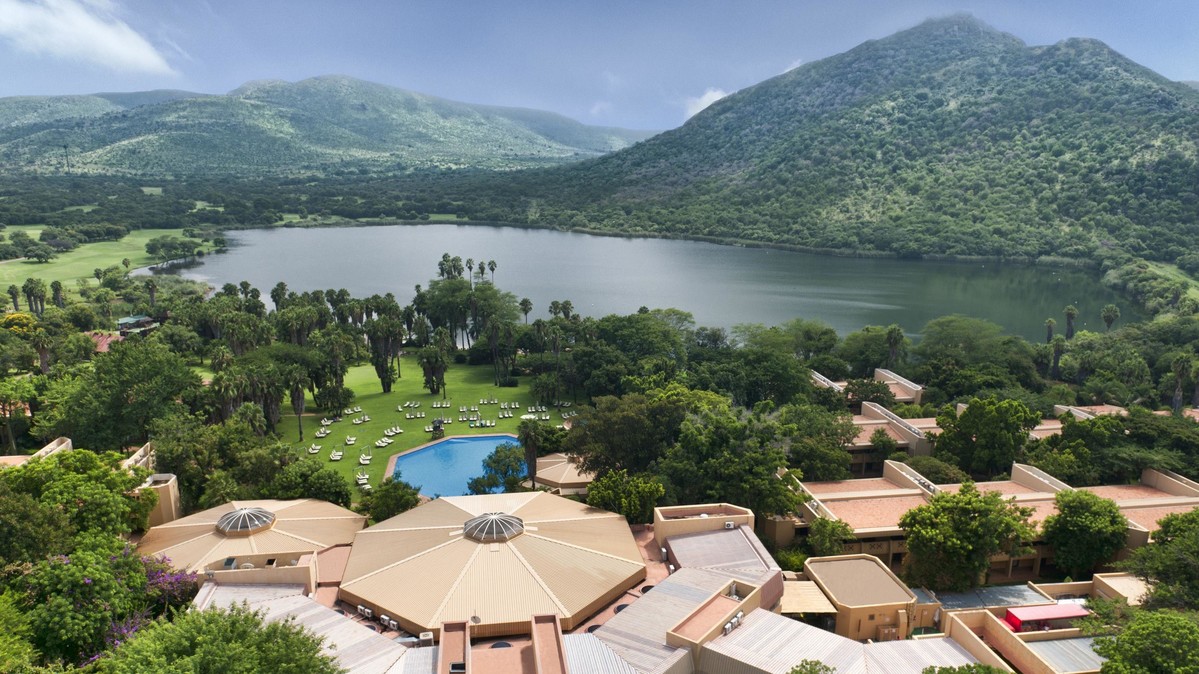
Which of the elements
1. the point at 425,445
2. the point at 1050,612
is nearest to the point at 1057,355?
the point at 1050,612

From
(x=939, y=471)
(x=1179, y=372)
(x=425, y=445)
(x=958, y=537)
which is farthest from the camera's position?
(x=1179, y=372)

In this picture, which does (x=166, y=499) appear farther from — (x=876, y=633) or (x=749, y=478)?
(x=876, y=633)

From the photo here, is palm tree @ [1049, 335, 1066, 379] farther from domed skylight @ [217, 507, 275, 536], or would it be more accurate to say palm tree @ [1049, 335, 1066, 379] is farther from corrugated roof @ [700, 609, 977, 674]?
domed skylight @ [217, 507, 275, 536]

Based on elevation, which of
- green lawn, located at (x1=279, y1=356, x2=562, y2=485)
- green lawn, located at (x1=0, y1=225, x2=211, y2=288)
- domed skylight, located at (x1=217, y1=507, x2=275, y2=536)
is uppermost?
green lawn, located at (x1=0, y1=225, x2=211, y2=288)

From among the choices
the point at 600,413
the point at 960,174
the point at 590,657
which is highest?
the point at 960,174

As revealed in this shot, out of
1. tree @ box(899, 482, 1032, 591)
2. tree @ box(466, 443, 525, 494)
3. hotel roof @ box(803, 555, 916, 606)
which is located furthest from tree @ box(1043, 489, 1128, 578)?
tree @ box(466, 443, 525, 494)

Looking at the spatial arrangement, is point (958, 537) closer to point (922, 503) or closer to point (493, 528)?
point (922, 503)
